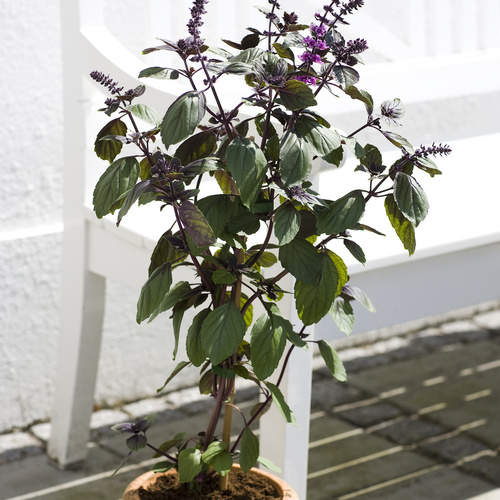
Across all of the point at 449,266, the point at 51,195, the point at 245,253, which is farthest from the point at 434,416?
the point at 245,253

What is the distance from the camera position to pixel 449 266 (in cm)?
153

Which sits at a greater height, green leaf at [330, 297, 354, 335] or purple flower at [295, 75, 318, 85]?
purple flower at [295, 75, 318, 85]

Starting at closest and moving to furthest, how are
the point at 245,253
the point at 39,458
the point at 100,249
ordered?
the point at 245,253 < the point at 100,249 < the point at 39,458

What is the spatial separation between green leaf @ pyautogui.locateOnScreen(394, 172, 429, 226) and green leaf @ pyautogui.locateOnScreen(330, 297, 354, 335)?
0.64ft

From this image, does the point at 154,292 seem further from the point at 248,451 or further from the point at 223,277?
the point at 248,451

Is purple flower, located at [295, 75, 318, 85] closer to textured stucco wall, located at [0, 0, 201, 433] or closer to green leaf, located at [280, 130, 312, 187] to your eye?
green leaf, located at [280, 130, 312, 187]

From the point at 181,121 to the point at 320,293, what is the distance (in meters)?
0.25

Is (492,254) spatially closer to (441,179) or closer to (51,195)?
(441,179)

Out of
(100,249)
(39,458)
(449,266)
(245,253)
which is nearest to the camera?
(245,253)

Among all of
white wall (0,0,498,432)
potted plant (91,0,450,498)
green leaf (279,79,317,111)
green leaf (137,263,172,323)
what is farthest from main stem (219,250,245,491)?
white wall (0,0,498,432)

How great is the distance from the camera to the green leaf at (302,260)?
3.34 feet

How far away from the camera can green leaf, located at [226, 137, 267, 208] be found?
3.15 feet

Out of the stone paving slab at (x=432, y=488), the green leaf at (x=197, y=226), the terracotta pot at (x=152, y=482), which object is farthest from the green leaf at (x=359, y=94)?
the stone paving slab at (x=432, y=488)

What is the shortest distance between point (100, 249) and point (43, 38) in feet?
1.86
